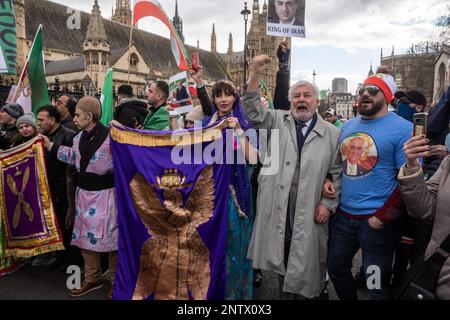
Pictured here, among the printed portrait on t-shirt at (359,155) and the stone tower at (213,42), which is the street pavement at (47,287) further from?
the stone tower at (213,42)

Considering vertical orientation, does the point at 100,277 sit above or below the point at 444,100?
below

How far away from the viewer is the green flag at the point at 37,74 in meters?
6.11

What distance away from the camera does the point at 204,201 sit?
3320mm

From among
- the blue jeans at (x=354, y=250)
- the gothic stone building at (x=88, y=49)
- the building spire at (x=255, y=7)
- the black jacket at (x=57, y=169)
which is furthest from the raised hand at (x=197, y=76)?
the building spire at (x=255, y=7)

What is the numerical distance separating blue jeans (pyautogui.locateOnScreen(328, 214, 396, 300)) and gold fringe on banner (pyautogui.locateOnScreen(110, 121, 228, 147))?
135cm

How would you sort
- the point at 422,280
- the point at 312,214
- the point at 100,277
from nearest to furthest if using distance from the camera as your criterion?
1. the point at 422,280
2. the point at 312,214
3. the point at 100,277

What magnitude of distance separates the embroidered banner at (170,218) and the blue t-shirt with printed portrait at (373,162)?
110 cm

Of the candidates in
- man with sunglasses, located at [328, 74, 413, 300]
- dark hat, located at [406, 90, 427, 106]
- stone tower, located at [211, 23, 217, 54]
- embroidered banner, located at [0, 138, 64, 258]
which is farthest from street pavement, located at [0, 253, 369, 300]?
stone tower, located at [211, 23, 217, 54]

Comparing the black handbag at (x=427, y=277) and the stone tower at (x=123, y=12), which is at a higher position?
the stone tower at (x=123, y=12)

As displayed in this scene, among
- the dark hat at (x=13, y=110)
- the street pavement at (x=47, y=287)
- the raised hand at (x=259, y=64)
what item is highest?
the raised hand at (x=259, y=64)

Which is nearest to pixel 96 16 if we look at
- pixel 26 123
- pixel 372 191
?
pixel 26 123
